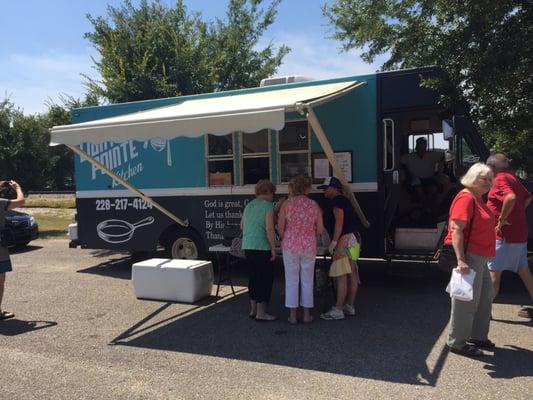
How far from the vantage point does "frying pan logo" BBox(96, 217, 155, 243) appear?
842 cm

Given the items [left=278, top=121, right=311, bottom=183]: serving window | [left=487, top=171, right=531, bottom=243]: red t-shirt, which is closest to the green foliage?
[left=278, top=121, right=311, bottom=183]: serving window

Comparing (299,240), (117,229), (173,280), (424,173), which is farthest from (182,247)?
(424,173)

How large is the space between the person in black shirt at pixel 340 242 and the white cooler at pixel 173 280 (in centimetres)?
177

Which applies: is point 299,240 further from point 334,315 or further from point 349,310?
point 349,310

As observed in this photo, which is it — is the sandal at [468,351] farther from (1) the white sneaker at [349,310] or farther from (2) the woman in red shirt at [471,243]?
(1) the white sneaker at [349,310]

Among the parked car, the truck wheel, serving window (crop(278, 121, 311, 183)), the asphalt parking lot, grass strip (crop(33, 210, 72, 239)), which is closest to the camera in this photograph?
the asphalt parking lot

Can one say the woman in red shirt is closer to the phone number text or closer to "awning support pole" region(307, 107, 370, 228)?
"awning support pole" region(307, 107, 370, 228)

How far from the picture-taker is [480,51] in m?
6.75

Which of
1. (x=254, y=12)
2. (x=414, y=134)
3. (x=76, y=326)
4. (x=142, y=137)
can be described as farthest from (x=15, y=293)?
(x=254, y=12)

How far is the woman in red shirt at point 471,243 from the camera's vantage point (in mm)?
4230

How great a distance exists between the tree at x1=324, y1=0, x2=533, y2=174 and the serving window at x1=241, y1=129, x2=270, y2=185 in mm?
2490

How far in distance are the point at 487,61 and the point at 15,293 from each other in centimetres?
732

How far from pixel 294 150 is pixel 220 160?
127cm

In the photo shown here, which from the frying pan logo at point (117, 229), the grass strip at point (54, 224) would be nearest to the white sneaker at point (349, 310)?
the frying pan logo at point (117, 229)
